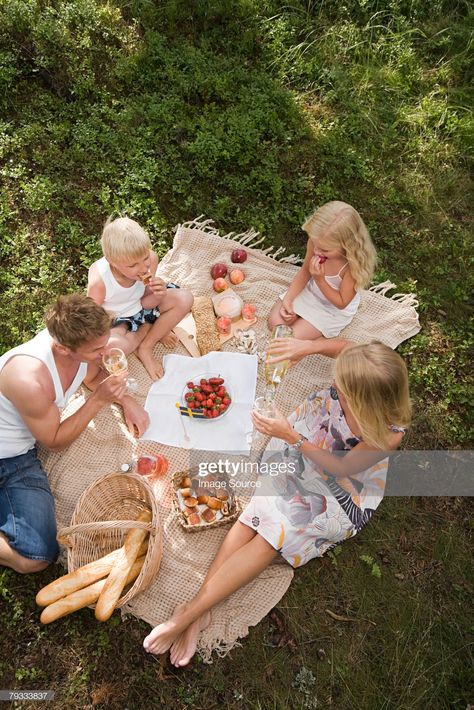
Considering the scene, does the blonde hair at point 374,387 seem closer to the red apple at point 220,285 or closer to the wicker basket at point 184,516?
the wicker basket at point 184,516

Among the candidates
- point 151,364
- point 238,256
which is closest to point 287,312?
point 238,256

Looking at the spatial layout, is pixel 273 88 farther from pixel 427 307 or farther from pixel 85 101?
pixel 427 307

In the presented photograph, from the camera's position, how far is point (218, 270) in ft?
16.5

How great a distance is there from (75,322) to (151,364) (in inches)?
52.1

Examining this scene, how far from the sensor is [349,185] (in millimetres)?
5613

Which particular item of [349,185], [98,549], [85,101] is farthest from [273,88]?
[98,549]

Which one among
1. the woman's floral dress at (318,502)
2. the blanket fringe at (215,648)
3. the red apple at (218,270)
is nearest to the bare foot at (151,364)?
the red apple at (218,270)

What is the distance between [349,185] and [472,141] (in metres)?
1.40

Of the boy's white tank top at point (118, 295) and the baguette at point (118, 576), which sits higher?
the boy's white tank top at point (118, 295)

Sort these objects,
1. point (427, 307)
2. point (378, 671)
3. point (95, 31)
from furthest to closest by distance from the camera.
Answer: point (95, 31), point (427, 307), point (378, 671)

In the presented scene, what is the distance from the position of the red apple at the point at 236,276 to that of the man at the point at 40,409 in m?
1.70

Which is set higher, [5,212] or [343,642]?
[5,212]

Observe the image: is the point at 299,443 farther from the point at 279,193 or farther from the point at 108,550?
the point at 279,193

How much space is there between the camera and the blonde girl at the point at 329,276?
13.3 ft
